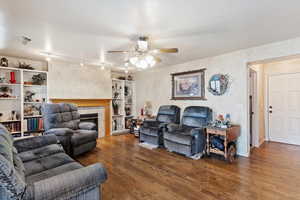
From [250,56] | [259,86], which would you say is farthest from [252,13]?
[259,86]

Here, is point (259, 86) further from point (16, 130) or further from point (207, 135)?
point (16, 130)

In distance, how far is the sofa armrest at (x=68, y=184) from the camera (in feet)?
3.99

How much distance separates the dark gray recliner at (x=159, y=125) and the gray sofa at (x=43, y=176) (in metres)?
2.37

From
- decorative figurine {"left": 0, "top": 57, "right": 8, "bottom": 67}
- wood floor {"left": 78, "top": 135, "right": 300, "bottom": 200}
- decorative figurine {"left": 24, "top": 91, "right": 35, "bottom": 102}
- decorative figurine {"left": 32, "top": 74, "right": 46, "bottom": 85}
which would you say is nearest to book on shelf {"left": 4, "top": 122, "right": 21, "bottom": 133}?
decorative figurine {"left": 24, "top": 91, "right": 35, "bottom": 102}

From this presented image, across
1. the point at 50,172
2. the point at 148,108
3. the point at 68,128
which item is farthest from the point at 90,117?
the point at 50,172

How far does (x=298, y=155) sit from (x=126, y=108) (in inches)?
200

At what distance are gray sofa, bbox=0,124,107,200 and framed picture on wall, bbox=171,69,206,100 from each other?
3.38 meters

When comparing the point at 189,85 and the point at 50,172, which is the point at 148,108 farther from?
the point at 50,172

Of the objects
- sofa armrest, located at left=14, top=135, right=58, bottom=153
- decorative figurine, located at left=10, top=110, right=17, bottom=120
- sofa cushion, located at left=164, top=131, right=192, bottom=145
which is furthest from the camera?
decorative figurine, located at left=10, top=110, right=17, bottom=120

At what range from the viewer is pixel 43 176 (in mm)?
1704

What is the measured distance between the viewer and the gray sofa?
113cm

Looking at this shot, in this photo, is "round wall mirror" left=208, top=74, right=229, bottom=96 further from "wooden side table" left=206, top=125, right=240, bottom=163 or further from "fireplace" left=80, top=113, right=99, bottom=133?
"fireplace" left=80, top=113, right=99, bottom=133

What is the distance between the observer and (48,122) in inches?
142

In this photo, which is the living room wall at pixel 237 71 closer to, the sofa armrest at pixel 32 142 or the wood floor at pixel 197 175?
the wood floor at pixel 197 175
